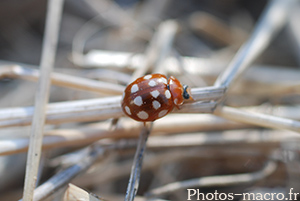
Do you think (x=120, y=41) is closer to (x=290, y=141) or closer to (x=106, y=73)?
(x=106, y=73)

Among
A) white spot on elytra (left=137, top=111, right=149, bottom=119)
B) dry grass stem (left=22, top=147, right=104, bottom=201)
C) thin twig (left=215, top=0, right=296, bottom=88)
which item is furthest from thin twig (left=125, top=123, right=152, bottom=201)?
thin twig (left=215, top=0, right=296, bottom=88)

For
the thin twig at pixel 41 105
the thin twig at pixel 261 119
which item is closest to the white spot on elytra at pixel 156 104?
the thin twig at pixel 261 119

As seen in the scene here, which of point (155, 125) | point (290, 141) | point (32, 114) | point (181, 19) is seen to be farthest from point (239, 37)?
point (32, 114)

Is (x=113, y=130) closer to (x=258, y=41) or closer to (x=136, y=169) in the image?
(x=136, y=169)

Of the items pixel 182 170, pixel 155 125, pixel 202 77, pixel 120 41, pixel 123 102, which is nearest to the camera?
pixel 123 102

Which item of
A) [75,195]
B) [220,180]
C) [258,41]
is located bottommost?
[75,195]

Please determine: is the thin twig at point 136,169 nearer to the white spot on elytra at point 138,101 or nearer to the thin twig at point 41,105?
the white spot on elytra at point 138,101

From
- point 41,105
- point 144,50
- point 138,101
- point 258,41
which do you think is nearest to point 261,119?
point 138,101

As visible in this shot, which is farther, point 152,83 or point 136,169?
point 152,83
